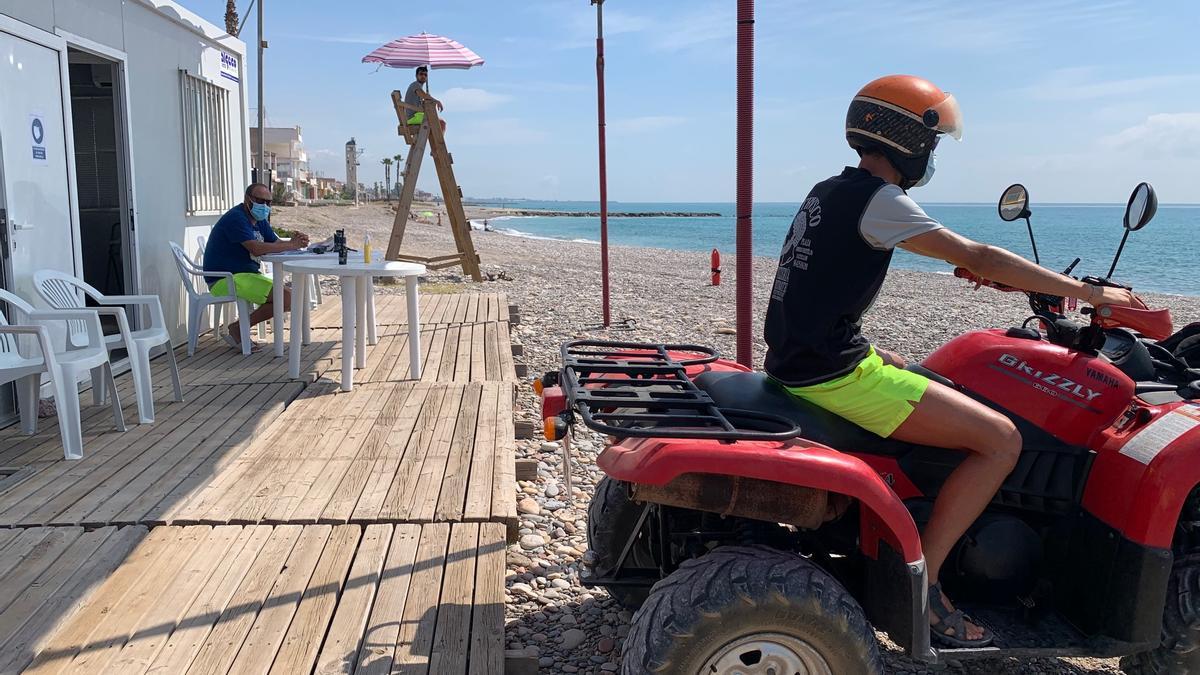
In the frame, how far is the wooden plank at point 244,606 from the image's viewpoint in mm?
2588

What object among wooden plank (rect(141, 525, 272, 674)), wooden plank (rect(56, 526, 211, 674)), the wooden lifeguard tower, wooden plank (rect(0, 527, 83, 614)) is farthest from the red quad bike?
the wooden lifeguard tower

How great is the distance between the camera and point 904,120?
255 centimetres

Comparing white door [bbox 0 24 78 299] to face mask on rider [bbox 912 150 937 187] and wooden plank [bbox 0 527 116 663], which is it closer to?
wooden plank [bbox 0 527 116 663]

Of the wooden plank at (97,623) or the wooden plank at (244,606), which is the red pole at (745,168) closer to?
the wooden plank at (244,606)

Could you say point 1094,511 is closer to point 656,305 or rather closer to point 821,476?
point 821,476

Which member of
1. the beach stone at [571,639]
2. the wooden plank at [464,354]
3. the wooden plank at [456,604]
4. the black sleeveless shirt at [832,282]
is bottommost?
the beach stone at [571,639]

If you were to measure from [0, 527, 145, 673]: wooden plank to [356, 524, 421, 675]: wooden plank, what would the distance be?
3.12 feet

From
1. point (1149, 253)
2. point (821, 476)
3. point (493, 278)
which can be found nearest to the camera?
point (821, 476)

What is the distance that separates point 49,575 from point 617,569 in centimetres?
197

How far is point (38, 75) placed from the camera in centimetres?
568


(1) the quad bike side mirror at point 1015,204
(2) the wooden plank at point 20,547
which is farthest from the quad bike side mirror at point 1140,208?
(2) the wooden plank at point 20,547

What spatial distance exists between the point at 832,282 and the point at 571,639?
1.59 m

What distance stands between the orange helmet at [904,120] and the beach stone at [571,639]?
193cm

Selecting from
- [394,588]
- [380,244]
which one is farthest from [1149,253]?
[394,588]
